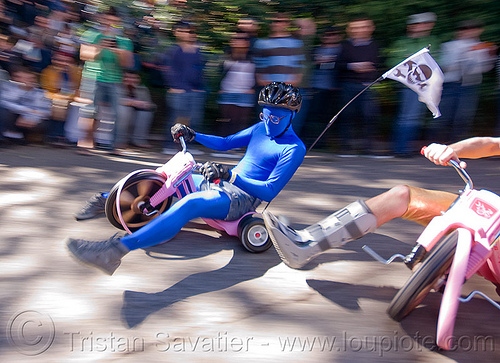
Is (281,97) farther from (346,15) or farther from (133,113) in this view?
(346,15)

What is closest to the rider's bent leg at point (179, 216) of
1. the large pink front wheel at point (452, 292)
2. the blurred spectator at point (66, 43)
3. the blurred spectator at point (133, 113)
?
the large pink front wheel at point (452, 292)

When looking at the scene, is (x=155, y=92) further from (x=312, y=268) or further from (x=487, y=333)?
(x=487, y=333)

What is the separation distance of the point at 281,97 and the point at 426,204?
1334 millimetres

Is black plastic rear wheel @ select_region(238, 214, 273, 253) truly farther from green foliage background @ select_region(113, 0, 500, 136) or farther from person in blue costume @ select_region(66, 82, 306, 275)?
green foliage background @ select_region(113, 0, 500, 136)

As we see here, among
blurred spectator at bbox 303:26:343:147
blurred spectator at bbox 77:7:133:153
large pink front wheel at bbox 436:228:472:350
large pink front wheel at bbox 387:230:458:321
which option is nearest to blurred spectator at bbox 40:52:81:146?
blurred spectator at bbox 77:7:133:153

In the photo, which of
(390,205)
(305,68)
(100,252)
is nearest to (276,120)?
(390,205)

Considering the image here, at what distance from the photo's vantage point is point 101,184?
17.3ft

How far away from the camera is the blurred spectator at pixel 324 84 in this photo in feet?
23.5

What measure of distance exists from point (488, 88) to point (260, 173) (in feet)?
16.7

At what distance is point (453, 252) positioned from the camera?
2.52 m

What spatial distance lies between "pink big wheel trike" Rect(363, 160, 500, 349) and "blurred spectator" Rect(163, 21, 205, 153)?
4.78 meters

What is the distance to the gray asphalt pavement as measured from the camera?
8.46 ft

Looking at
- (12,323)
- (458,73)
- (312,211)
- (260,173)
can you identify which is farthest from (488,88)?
(12,323)

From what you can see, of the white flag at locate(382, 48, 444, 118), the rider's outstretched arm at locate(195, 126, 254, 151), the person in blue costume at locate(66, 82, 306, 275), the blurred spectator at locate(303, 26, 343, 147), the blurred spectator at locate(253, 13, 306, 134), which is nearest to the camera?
the person in blue costume at locate(66, 82, 306, 275)
